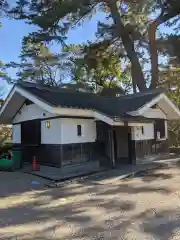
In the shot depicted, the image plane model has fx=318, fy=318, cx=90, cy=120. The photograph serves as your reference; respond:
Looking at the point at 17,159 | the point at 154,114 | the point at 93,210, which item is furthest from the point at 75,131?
the point at 93,210

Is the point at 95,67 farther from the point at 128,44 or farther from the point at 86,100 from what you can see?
the point at 86,100

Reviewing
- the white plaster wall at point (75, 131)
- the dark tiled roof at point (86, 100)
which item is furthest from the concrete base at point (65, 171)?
the dark tiled roof at point (86, 100)

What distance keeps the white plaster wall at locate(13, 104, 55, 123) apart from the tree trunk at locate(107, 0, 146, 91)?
12.1 meters

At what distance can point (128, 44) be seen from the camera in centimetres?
2575

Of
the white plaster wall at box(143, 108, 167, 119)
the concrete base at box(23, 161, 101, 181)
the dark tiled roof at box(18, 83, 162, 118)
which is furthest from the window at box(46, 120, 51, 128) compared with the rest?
the white plaster wall at box(143, 108, 167, 119)

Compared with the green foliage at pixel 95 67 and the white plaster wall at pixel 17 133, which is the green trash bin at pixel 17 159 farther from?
the green foliage at pixel 95 67

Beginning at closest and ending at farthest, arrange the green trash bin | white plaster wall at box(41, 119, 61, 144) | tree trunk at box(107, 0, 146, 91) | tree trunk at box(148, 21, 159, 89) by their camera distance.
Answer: white plaster wall at box(41, 119, 61, 144)
the green trash bin
tree trunk at box(148, 21, 159, 89)
tree trunk at box(107, 0, 146, 91)

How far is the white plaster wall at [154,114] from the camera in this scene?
1788 centimetres

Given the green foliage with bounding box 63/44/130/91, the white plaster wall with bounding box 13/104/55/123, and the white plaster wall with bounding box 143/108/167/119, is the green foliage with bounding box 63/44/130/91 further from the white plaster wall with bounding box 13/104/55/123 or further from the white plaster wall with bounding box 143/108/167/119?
the white plaster wall with bounding box 13/104/55/123

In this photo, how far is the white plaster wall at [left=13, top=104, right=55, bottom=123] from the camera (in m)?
15.0

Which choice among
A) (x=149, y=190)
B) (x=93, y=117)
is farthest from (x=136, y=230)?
(x=93, y=117)

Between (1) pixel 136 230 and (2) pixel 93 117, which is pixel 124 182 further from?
(1) pixel 136 230

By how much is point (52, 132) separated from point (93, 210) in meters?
7.05

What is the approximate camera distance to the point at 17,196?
9.67 meters
